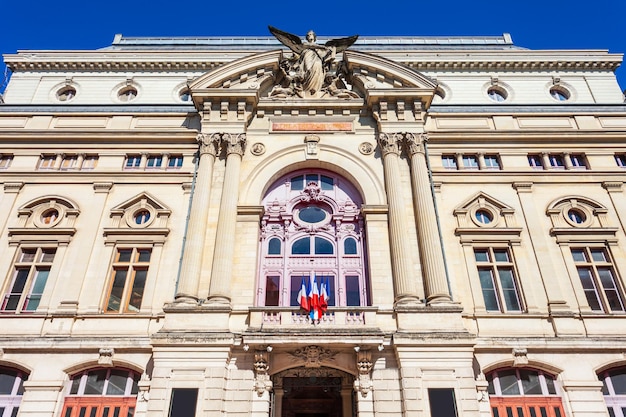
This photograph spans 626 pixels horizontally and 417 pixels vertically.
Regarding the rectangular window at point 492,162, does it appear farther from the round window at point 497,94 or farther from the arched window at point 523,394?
the arched window at point 523,394

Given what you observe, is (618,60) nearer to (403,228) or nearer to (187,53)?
(403,228)

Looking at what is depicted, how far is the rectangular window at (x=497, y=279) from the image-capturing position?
18250mm

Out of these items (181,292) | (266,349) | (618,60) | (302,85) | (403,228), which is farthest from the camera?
(618,60)

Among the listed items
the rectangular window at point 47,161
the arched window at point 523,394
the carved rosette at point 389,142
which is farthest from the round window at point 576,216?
the rectangular window at point 47,161

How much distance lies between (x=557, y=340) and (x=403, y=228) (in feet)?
22.6

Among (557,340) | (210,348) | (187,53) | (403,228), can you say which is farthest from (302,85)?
(557,340)

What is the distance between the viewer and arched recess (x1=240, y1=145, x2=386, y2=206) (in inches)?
803

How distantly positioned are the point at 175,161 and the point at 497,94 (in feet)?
69.2

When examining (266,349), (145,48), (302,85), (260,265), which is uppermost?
Answer: (145,48)

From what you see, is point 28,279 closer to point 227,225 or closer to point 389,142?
point 227,225

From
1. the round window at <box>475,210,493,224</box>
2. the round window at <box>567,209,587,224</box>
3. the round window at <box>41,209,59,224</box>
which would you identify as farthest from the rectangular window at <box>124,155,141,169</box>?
the round window at <box>567,209,587,224</box>

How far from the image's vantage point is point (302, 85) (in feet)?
77.7

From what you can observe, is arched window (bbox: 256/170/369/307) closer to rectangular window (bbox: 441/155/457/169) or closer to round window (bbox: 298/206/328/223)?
round window (bbox: 298/206/328/223)

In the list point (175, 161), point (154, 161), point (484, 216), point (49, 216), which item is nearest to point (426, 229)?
point (484, 216)
